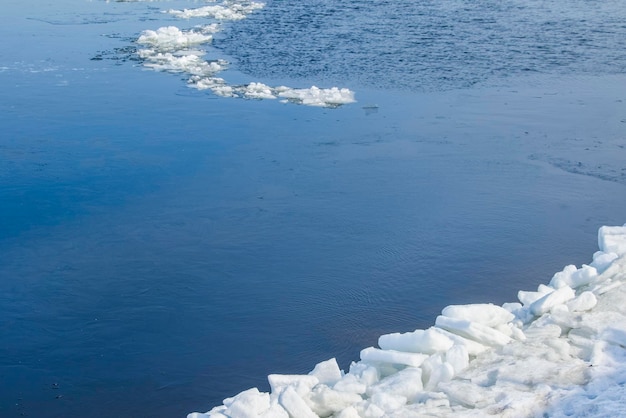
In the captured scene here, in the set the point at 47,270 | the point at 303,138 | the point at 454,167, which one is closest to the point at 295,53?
the point at 303,138

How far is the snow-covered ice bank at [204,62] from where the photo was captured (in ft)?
39.0

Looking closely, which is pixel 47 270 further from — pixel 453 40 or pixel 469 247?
pixel 453 40

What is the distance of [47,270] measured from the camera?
715cm

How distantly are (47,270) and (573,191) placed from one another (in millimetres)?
5451

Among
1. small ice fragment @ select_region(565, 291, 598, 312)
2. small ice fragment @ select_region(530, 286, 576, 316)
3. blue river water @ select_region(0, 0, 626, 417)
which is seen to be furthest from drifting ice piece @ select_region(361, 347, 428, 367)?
small ice fragment @ select_region(565, 291, 598, 312)

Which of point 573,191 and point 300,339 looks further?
point 573,191

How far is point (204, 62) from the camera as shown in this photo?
554 inches

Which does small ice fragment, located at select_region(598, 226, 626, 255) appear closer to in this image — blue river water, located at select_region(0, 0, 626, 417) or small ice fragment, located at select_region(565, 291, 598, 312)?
blue river water, located at select_region(0, 0, 626, 417)

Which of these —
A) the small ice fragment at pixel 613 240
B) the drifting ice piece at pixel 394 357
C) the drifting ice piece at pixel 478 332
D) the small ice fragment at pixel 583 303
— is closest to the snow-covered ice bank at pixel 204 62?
the small ice fragment at pixel 613 240

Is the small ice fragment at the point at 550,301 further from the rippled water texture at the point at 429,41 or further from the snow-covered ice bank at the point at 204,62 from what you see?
the rippled water texture at the point at 429,41

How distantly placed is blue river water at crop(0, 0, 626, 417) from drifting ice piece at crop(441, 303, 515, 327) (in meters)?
0.84

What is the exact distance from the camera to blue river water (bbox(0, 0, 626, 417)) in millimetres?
6125

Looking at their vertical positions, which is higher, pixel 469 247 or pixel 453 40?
pixel 453 40

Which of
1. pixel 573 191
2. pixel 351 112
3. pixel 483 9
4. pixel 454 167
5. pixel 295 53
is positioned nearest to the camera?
pixel 573 191
